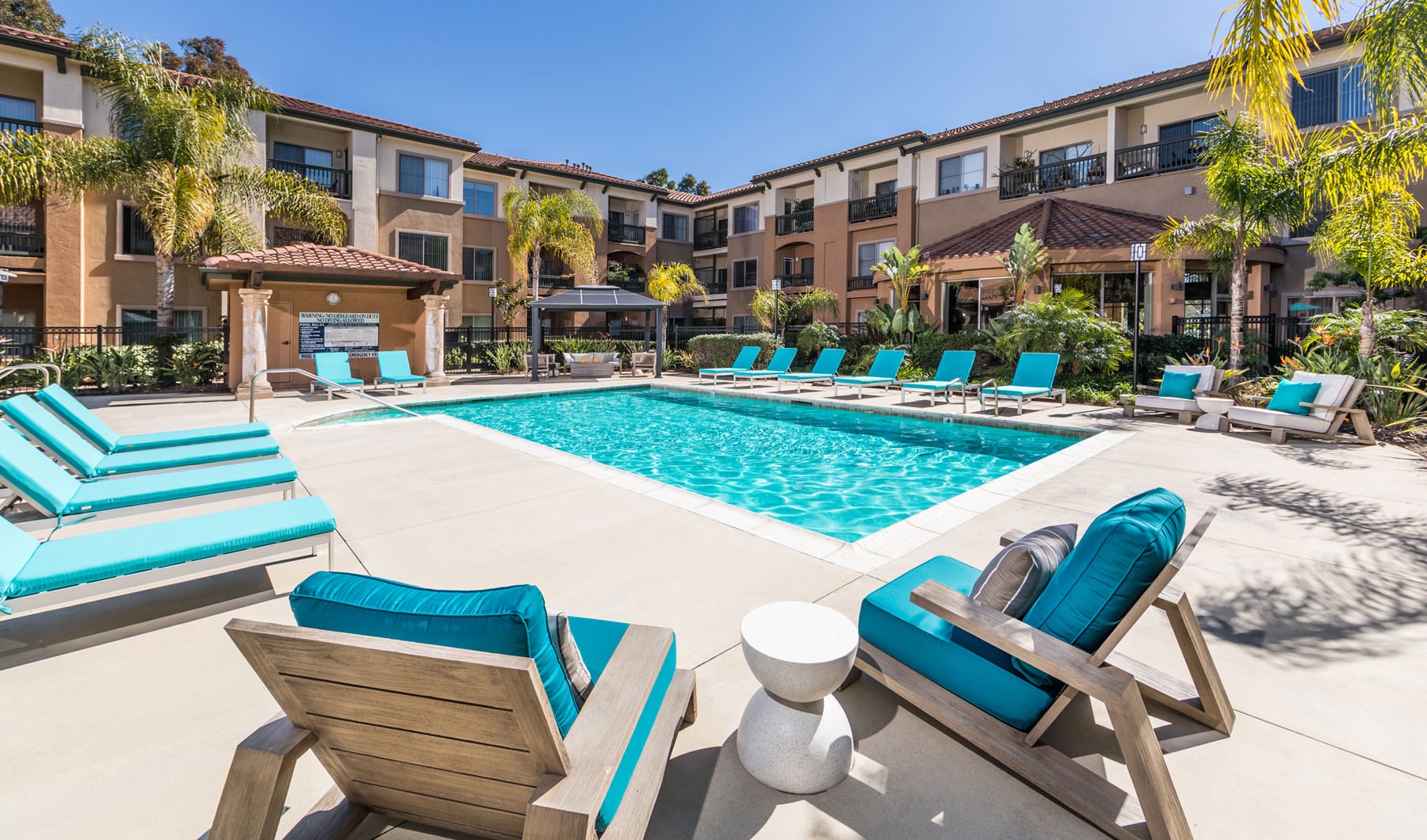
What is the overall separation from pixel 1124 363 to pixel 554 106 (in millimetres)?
23304

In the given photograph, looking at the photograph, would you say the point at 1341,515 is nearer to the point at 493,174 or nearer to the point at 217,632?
the point at 217,632

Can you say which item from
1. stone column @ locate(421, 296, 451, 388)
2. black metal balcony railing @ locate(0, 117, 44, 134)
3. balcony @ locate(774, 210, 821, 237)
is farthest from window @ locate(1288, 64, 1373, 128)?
black metal balcony railing @ locate(0, 117, 44, 134)

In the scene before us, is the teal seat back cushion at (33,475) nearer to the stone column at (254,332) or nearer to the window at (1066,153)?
the stone column at (254,332)

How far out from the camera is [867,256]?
82.3 ft

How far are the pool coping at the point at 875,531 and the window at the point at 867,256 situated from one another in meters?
15.7

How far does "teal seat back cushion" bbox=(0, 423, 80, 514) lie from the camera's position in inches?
135

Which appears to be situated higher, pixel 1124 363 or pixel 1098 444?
pixel 1124 363

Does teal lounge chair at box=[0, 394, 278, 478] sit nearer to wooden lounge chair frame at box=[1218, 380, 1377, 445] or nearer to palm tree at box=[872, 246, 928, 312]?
wooden lounge chair frame at box=[1218, 380, 1377, 445]

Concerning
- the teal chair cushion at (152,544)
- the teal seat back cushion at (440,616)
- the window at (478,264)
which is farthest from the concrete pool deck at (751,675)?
the window at (478,264)

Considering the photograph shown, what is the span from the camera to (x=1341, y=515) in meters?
4.87

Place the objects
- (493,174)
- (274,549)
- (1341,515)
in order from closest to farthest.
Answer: (274,549) → (1341,515) → (493,174)

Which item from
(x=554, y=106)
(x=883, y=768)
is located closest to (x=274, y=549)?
(x=883, y=768)

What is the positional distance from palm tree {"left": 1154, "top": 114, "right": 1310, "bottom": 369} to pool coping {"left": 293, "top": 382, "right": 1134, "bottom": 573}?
17.2ft

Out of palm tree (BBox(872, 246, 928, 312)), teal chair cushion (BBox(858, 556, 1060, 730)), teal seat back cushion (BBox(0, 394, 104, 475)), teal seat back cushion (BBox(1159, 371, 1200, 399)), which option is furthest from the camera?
palm tree (BBox(872, 246, 928, 312))
